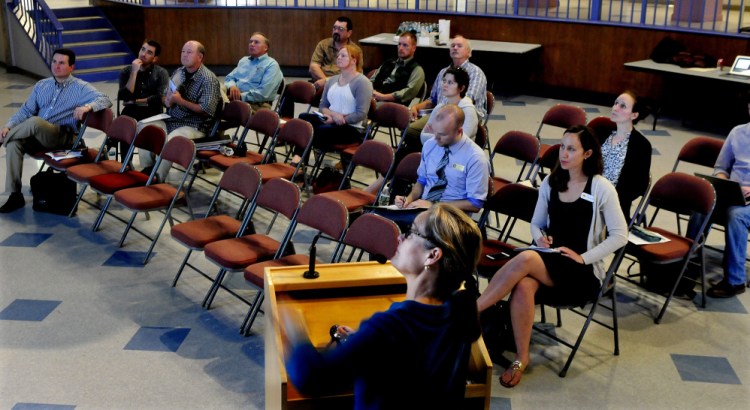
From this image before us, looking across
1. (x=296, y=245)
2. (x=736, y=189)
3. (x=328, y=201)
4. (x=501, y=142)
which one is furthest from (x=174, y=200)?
(x=736, y=189)

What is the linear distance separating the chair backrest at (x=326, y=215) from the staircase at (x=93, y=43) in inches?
309

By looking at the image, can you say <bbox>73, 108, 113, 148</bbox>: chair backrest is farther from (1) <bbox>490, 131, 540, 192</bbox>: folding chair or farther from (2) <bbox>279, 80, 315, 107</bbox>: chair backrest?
(1) <bbox>490, 131, 540, 192</bbox>: folding chair

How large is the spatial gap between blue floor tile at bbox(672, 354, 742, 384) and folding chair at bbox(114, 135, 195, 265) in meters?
3.25

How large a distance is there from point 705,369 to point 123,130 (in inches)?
177

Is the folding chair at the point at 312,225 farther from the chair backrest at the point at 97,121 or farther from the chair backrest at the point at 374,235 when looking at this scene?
the chair backrest at the point at 97,121

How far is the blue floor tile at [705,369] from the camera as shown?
424 cm

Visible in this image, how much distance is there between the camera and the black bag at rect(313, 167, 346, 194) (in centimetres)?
648

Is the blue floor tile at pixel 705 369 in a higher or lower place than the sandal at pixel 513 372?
lower

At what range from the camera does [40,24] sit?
11.5 m

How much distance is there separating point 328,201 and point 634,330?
1889 mm

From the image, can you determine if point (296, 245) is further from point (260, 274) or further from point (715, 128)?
point (715, 128)

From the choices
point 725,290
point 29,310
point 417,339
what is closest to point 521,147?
point 725,290

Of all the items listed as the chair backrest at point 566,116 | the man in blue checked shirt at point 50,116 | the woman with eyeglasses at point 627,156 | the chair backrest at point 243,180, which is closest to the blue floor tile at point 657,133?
the chair backrest at point 566,116

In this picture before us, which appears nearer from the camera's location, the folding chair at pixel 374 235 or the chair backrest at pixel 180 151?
the folding chair at pixel 374 235
